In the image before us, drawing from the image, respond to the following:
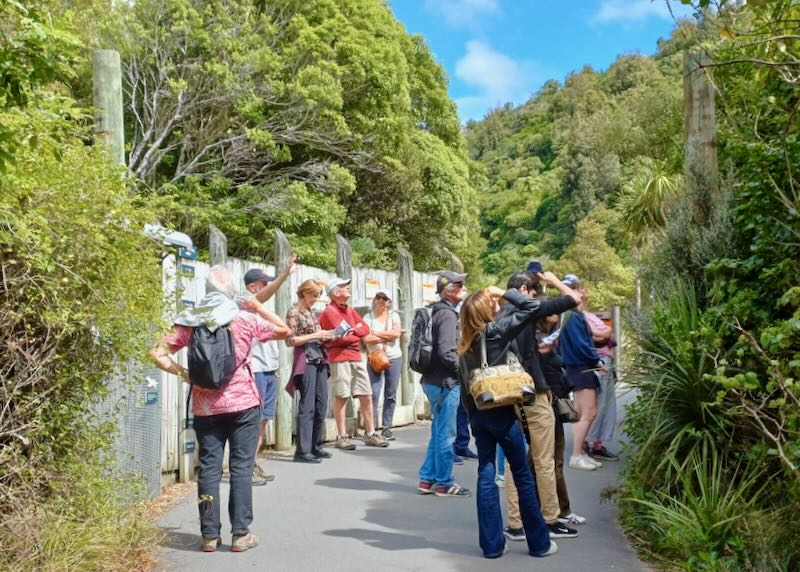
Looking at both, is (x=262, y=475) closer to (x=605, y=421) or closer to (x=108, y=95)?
(x=108, y=95)

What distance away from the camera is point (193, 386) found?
587 centimetres

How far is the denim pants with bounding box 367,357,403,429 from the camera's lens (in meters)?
11.3

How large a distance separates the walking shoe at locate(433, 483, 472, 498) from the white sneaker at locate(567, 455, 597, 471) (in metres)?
1.70

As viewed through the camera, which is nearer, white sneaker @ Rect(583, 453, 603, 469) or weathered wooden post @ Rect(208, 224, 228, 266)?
weathered wooden post @ Rect(208, 224, 228, 266)

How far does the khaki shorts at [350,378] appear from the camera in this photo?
10750 millimetres

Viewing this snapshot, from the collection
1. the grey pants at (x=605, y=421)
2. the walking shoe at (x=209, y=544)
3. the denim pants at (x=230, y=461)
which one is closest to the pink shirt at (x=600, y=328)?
the grey pants at (x=605, y=421)

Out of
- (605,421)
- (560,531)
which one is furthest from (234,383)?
(605,421)

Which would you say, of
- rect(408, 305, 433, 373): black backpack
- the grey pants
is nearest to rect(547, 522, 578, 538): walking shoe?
rect(408, 305, 433, 373): black backpack

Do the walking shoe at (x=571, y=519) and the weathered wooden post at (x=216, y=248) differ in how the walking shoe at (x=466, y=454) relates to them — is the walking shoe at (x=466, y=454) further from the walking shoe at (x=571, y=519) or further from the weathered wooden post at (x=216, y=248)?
the weathered wooden post at (x=216, y=248)

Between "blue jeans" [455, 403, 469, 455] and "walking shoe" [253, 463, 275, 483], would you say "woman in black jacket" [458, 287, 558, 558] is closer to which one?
"walking shoe" [253, 463, 275, 483]

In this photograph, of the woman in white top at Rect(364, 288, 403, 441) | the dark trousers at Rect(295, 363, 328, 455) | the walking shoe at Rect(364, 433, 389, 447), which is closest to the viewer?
the dark trousers at Rect(295, 363, 328, 455)

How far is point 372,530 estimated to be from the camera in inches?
261

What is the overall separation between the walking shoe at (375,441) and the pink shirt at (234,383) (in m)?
5.11

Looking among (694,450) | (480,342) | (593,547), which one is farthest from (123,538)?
(694,450)
